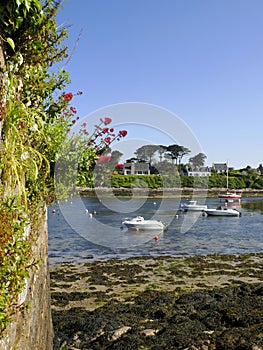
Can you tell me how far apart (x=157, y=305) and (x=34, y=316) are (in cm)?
642

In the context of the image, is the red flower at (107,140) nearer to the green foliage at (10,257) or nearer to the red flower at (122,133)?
the red flower at (122,133)

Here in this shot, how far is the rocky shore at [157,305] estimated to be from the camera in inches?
287

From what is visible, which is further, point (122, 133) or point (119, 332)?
point (119, 332)

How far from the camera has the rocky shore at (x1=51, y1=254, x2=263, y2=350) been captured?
7277mm

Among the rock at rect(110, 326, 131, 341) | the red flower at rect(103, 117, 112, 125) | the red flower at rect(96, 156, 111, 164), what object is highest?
the red flower at rect(103, 117, 112, 125)

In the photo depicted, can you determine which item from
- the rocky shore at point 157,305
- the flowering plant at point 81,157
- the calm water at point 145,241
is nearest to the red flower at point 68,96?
the flowering plant at point 81,157

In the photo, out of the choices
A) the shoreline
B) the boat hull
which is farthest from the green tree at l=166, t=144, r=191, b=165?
the boat hull

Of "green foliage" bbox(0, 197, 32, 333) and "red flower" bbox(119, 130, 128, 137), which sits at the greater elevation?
"red flower" bbox(119, 130, 128, 137)

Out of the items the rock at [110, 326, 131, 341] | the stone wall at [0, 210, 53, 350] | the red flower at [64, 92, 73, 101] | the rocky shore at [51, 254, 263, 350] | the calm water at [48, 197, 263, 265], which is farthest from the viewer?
the calm water at [48, 197, 263, 265]

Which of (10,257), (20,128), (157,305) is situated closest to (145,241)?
(157,305)

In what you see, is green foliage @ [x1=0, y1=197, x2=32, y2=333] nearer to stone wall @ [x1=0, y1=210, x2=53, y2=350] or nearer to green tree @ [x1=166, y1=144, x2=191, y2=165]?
stone wall @ [x1=0, y1=210, x2=53, y2=350]

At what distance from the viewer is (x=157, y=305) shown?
986cm

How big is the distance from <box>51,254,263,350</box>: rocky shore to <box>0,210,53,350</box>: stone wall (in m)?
2.47

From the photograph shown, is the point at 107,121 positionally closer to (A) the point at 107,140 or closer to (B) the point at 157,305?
(A) the point at 107,140
